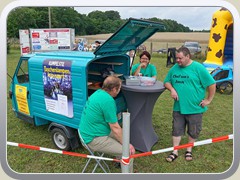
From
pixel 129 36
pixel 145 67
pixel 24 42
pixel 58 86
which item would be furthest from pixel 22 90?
pixel 24 42

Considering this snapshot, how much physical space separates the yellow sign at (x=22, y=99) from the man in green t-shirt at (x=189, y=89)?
8.39 ft

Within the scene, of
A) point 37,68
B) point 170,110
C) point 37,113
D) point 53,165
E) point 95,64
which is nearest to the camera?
point 53,165

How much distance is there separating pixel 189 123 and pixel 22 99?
304 centimetres

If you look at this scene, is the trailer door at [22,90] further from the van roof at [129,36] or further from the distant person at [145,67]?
the distant person at [145,67]

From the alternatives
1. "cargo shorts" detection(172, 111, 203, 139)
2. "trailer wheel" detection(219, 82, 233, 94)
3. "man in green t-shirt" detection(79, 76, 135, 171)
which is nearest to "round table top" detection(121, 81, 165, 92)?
"cargo shorts" detection(172, 111, 203, 139)

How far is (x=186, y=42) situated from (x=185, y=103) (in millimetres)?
19862

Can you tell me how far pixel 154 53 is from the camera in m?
20.4

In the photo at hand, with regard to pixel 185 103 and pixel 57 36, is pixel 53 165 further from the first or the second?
pixel 57 36

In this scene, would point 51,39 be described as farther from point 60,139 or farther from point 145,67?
point 60,139

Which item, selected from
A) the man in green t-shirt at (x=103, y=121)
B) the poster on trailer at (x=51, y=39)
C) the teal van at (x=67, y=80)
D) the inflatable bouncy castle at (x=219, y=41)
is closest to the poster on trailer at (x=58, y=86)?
the teal van at (x=67, y=80)

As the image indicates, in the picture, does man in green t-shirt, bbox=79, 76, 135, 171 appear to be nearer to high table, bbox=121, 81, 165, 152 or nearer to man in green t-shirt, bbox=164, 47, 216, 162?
high table, bbox=121, 81, 165, 152

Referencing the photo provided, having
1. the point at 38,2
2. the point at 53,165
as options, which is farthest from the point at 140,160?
the point at 38,2

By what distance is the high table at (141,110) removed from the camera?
3.17m

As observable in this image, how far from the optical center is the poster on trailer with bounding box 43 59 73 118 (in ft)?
10.7
